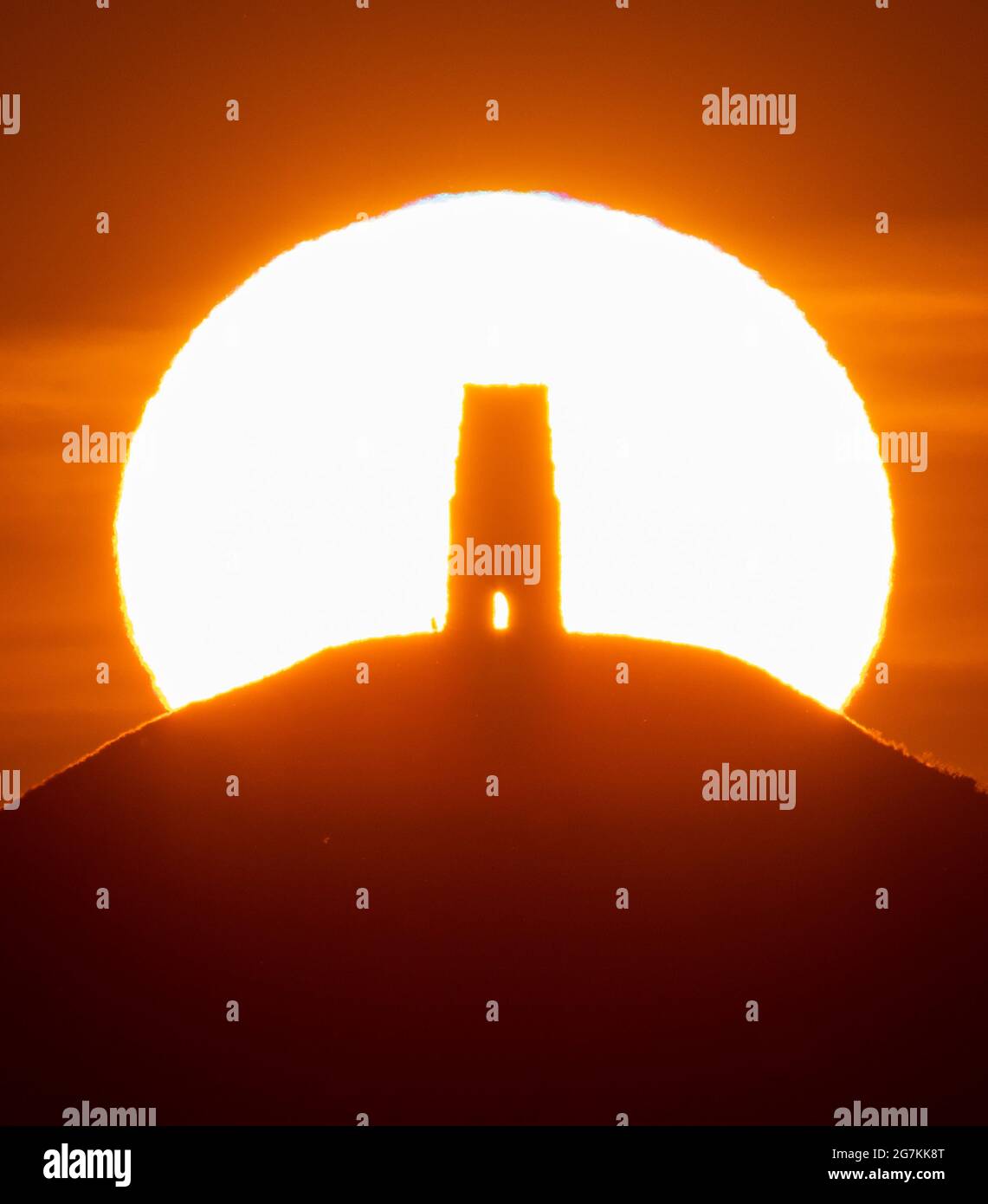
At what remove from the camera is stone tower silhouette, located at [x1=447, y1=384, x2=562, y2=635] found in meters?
31.7

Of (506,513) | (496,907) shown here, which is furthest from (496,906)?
(506,513)

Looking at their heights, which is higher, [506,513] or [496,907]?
[506,513]

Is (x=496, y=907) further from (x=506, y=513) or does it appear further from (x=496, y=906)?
(x=506, y=513)

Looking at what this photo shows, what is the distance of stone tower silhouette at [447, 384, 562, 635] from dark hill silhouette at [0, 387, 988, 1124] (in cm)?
25

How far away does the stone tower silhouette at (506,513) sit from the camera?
31.7 meters

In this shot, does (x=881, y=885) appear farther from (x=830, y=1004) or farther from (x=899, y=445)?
(x=899, y=445)

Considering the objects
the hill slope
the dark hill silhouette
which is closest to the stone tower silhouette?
the dark hill silhouette

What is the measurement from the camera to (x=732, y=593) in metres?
31.3

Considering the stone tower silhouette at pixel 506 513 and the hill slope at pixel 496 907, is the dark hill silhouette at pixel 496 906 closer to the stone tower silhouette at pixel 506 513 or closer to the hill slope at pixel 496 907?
the hill slope at pixel 496 907

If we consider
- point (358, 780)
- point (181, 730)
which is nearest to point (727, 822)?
point (358, 780)

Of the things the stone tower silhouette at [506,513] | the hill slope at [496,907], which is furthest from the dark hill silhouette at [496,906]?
the stone tower silhouette at [506,513]

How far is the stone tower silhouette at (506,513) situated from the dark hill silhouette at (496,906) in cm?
25

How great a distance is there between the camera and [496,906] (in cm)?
3005

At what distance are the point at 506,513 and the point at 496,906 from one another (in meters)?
4.90
